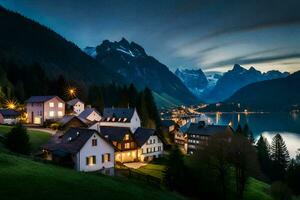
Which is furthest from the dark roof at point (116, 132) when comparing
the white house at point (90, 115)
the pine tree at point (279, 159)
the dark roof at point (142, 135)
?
the pine tree at point (279, 159)

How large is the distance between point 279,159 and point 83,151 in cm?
7695

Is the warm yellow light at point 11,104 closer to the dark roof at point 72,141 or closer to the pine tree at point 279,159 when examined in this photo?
the dark roof at point 72,141

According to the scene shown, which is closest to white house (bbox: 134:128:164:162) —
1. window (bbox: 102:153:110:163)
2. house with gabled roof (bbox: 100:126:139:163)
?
house with gabled roof (bbox: 100:126:139:163)

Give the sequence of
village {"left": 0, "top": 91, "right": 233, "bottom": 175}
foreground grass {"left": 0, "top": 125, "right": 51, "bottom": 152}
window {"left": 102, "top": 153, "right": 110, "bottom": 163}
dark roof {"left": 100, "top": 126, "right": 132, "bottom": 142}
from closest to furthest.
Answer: village {"left": 0, "top": 91, "right": 233, "bottom": 175}
window {"left": 102, "top": 153, "right": 110, "bottom": 163}
foreground grass {"left": 0, "top": 125, "right": 51, "bottom": 152}
dark roof {"left": 100, "top": 126, "right": 132, "bottom": 142}

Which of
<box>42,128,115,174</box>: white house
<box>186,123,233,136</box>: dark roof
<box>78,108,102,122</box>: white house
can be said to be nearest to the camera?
<box>42,128,115,174</box>: white house

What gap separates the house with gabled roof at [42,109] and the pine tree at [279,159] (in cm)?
7209

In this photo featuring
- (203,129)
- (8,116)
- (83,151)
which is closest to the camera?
(83,151)

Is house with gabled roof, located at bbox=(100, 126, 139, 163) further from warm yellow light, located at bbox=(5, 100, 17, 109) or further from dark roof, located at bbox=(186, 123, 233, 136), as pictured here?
warm yellow light, located at bbox=(5, 100, 17, 109)

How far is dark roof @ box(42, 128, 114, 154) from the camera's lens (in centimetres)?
4728

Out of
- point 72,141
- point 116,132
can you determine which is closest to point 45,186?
point 72,141

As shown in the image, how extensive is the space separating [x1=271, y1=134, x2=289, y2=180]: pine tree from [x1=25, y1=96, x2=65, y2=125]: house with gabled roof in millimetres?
72091

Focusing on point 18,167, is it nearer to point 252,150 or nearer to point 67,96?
point 252,150

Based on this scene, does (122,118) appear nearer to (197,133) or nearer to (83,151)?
(197,133)

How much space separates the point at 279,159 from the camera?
3932 inches
